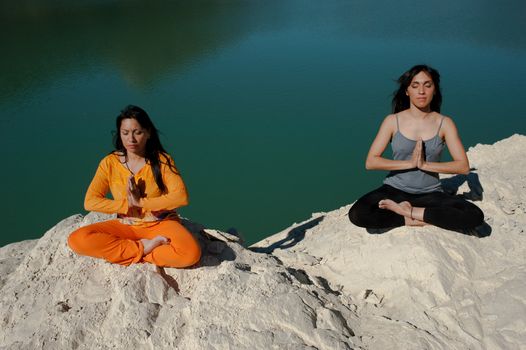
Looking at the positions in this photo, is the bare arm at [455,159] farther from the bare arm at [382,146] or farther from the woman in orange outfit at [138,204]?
the woman in orange outfit at [138,204]

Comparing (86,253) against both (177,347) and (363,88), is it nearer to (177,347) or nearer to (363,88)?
(177,347)

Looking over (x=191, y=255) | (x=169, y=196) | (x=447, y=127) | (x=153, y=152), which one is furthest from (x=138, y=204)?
(x=447, y=127)

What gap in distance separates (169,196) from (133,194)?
0.19 m

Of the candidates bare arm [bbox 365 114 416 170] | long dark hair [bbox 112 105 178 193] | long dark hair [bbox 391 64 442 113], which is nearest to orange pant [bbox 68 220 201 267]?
long dark hair [bbox 112 105 178 193]

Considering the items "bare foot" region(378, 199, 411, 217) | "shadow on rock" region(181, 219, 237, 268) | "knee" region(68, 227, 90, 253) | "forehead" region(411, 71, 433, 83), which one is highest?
"forehead" region(411, 71, 433, 83)

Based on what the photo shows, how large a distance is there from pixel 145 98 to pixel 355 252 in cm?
701

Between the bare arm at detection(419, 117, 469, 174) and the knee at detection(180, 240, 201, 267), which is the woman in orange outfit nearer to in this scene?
the knee at detection(180, 240, 201, 267)

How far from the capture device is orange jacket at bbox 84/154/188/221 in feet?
8.05

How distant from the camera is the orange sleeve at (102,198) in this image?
2.46 meters

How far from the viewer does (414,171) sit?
285 centimetres

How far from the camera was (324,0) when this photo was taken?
16.7m

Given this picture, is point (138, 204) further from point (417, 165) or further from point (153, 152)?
point (417, 165)

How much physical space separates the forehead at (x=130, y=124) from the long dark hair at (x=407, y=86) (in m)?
1.62

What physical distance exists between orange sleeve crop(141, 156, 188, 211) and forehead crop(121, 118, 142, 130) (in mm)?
252
